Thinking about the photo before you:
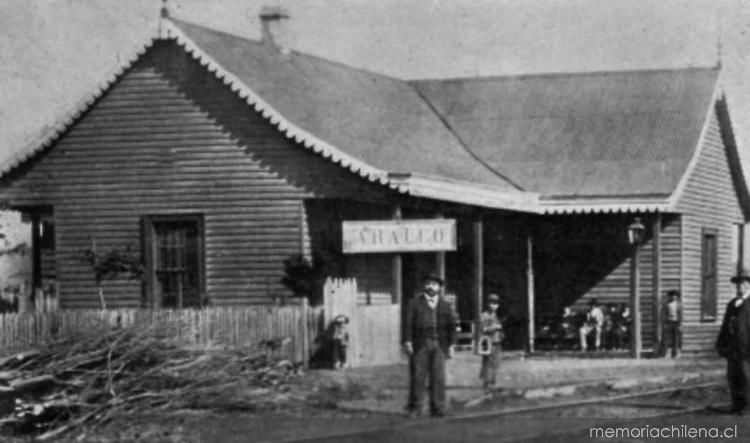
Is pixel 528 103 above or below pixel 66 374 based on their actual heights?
above

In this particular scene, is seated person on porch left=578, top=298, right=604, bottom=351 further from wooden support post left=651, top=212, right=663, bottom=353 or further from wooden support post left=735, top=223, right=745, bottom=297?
wooden support post left=735, top=223, right=745, bottom=297

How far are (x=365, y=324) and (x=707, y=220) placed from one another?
40.8ft

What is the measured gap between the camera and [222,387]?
17203mm

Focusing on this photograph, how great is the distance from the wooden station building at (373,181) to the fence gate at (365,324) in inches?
28.9

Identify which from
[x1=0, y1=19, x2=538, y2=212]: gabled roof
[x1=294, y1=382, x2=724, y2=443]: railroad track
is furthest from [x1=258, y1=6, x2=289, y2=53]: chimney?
[x1=294, y1=382, x2=724, y2=443]: railroad track

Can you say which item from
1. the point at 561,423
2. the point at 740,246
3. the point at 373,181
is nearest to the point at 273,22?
the point at 373,181

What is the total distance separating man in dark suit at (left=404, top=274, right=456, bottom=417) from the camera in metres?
17.3

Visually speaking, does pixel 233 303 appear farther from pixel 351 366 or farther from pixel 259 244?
pixel 351 366

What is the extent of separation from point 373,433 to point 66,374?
11.7ft

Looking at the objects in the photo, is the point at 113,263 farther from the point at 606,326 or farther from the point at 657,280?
the point at 606,326

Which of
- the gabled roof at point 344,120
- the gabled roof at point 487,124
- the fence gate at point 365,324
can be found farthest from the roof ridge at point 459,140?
the fence gate at point 365,324

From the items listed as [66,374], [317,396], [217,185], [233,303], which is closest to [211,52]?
[217,185]

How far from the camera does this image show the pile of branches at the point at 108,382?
16.0 m

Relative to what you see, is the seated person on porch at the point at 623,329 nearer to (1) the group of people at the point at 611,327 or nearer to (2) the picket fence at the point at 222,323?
(1) the group of people at the point at 611,327
